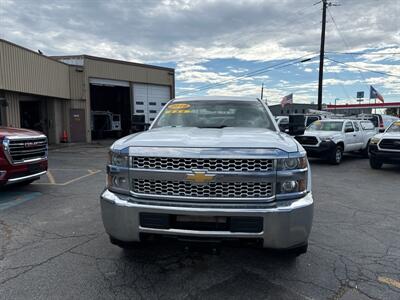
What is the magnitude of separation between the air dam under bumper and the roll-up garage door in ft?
76.3

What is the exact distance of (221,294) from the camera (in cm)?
307

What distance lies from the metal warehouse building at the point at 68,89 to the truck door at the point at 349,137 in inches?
316

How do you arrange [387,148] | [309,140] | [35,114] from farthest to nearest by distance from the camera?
[35,114]
[309,140]
[387,148]

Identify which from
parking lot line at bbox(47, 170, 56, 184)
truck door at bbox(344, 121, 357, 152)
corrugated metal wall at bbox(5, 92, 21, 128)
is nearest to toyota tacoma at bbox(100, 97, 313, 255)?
parking lot line at bbox(47, 170, 56, 184)

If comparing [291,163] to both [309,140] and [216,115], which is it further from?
[309,140]

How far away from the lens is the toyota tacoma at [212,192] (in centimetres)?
288

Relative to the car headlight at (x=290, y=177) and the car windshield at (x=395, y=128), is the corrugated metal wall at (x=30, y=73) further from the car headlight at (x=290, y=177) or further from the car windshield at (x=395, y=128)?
the car windshield at (x=395, y=128)

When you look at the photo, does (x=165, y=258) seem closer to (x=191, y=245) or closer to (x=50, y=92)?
(x=191, y=245)

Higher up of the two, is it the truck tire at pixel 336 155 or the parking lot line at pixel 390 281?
the truck tire at pixel 336 155

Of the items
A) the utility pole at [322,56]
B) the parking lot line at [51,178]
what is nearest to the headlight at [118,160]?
the parking lot line at [51,178]

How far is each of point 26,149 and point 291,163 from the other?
580 centimetres

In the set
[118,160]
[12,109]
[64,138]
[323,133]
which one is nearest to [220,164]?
[118,160]

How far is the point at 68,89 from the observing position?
71.3ft

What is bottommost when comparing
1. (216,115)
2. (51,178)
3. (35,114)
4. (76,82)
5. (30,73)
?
(51,178)
